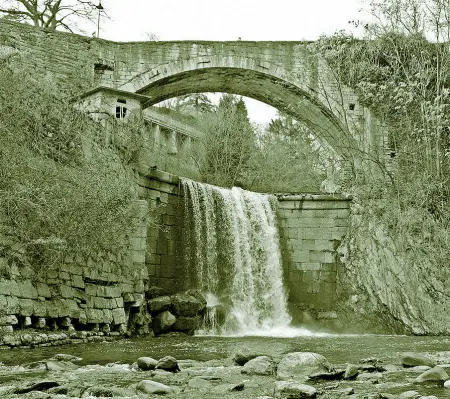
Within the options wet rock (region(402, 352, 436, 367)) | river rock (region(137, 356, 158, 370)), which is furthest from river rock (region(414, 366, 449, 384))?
river rock (region(137, 356, 158, 370))

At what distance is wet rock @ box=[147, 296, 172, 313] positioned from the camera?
11.1 m

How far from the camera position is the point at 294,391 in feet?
16.5

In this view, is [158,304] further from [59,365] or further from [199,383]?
[199,383]

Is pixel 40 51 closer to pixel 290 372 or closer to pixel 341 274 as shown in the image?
pixel 341 274

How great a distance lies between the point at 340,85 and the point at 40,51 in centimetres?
859

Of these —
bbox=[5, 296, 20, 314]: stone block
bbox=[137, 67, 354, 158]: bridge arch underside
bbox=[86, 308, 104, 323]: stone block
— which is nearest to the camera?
bbox=[5, 296, 20, 314]: stone block

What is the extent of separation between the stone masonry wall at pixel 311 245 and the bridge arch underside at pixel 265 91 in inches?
96.7

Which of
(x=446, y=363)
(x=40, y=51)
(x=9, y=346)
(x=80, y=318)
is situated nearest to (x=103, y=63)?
(x=40, y=51)

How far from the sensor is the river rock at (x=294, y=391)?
196 inches


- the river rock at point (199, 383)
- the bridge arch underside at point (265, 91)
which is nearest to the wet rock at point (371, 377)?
the river rock at point (199, 383)

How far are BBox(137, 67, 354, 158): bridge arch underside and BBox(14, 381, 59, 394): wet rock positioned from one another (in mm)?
12857

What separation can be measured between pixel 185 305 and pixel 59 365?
5.16 metres

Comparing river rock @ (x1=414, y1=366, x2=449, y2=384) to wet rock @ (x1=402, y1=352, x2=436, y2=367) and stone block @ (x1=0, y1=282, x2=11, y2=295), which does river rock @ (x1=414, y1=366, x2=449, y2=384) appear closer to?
wet rock @ (x1=402, y1=352, x2=436, y2=367)

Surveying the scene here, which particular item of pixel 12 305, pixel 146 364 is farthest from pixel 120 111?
pixel 146 364
